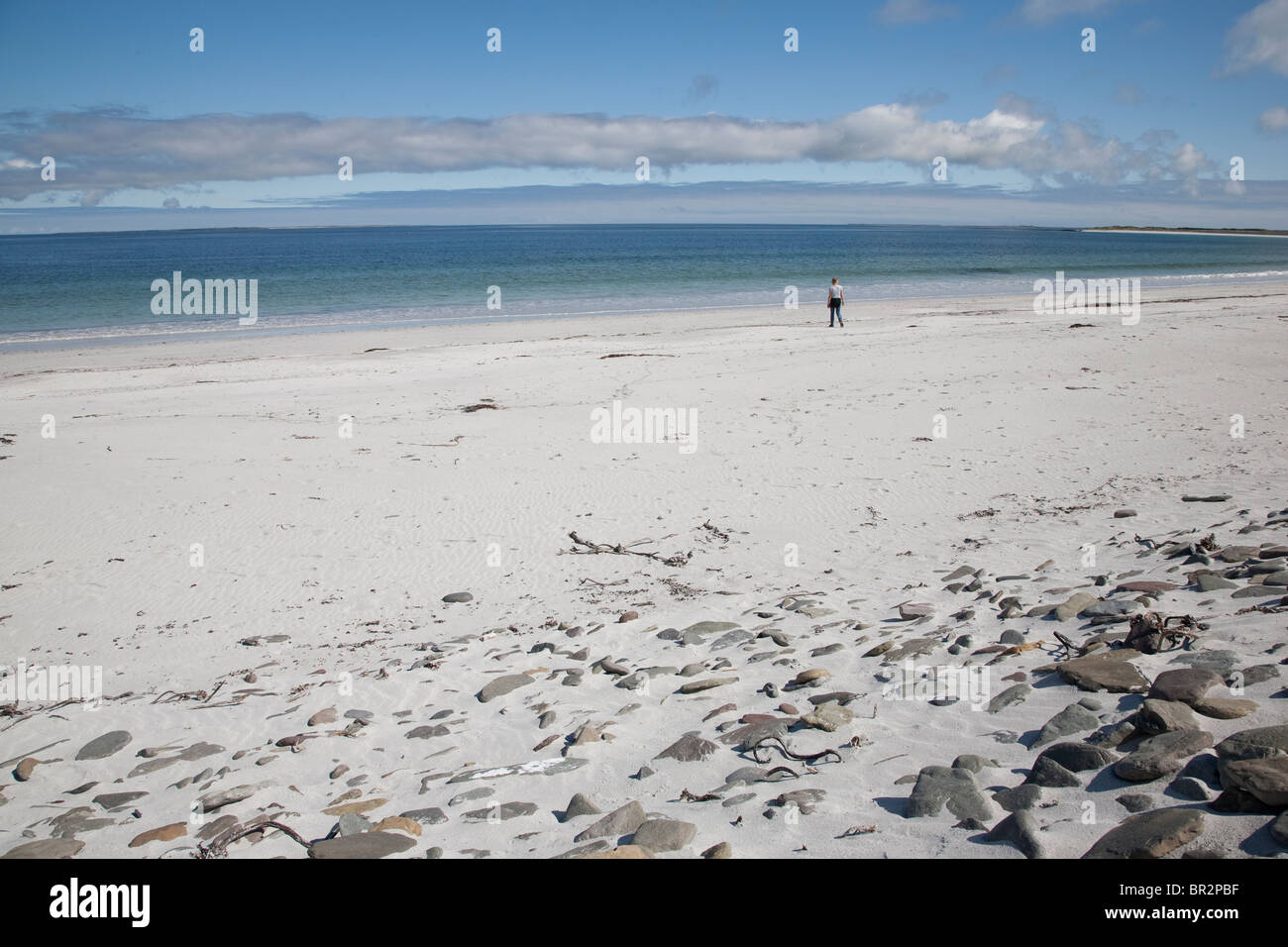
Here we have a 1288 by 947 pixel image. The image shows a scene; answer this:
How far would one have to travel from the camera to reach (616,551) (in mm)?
7789

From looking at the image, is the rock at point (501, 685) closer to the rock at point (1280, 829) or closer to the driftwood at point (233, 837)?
the driftwood at point (233, 837)

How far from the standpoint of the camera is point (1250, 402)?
1252cm

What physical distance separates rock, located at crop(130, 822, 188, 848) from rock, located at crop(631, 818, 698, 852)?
2.10 metres

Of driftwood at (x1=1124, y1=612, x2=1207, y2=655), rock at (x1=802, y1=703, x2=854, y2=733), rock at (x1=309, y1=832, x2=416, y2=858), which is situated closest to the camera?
rock at (x1=309, y1=832, x2=416, y2=858)

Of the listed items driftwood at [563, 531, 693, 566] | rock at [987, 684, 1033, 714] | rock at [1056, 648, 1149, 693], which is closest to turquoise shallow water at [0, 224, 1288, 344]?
driftwood at [563, 531, 693, 566]

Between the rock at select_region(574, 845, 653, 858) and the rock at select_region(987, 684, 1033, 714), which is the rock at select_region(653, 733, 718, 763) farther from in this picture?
the rock at select_region(987, 684, 1033, 714)

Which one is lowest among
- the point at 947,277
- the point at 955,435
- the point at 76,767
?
the point at 76,767

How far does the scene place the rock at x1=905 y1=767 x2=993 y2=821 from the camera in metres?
3.22

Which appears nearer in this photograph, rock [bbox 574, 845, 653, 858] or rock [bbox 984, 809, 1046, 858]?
rock [bbox 984, 809, 1046, 858]

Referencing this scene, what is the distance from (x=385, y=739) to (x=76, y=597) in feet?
14.1

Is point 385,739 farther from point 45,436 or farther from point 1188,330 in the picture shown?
point 1188,330

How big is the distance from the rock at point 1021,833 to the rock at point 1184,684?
113 cm
